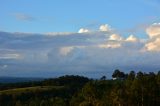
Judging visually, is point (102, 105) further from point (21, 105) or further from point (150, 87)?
point (21, 105)

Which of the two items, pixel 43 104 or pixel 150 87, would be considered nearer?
pixel 150 87

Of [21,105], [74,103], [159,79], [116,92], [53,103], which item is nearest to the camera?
[116,92]

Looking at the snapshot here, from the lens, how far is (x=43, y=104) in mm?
183375

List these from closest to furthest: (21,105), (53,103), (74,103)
Answer: (74,103)
(53,103)
(21,105)

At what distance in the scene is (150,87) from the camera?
14400cm

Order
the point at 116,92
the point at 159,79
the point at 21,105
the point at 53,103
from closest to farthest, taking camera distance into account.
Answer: the point at 116,92, the point at 159,79, the point at 53,103, the point at 21,105

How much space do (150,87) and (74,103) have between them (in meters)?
31.3

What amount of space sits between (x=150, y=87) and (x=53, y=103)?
48.3 m

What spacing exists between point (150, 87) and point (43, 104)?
5306 cm

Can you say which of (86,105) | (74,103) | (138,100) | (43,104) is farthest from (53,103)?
(138,100)

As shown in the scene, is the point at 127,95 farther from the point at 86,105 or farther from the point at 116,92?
the point at 86,105

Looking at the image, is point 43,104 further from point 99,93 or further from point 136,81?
point 136,81

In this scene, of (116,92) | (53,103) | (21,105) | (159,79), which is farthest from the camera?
(21,105)

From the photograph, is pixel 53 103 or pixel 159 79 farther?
pixel 53 103
